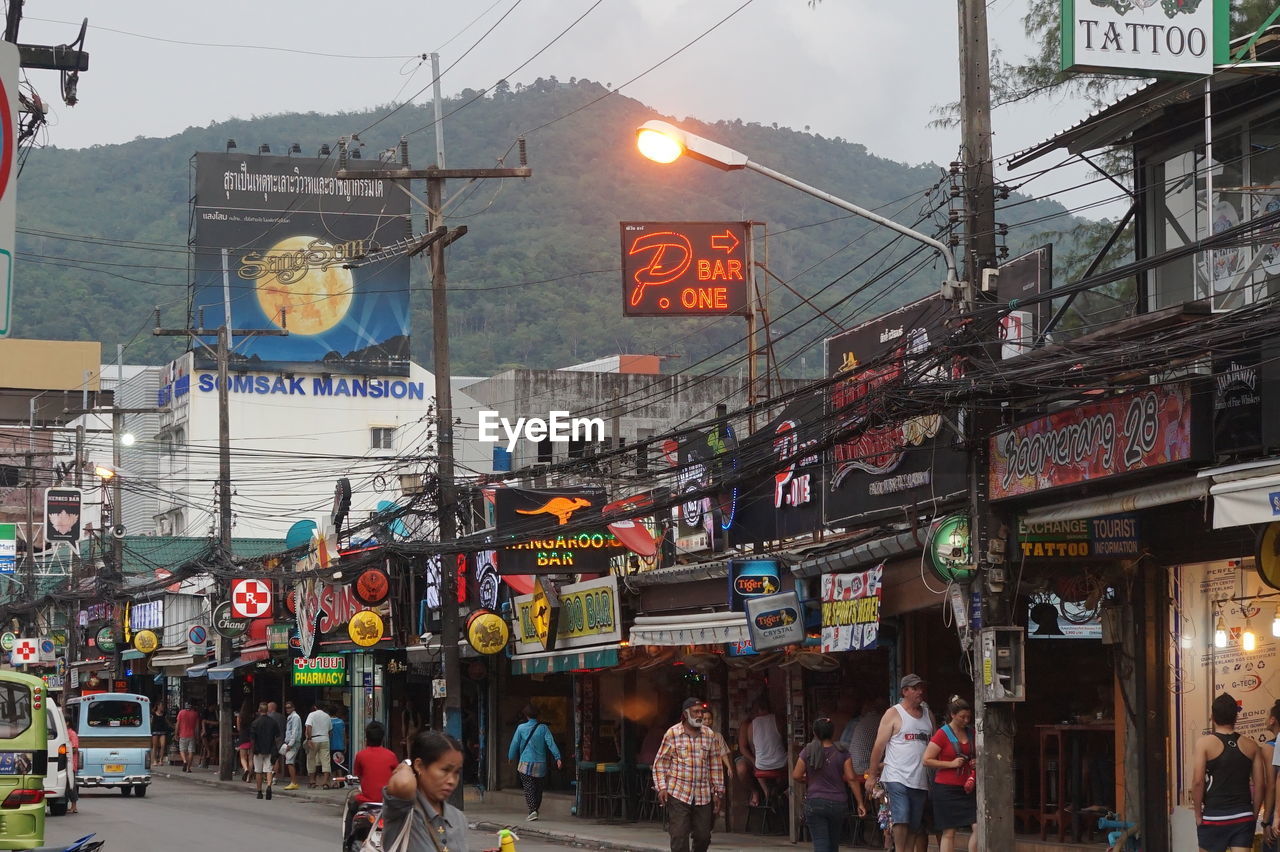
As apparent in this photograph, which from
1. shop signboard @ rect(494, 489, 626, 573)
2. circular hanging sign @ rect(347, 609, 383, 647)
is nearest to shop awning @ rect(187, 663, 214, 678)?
circular hanging sign @ rect(347, 609, 383, 647)

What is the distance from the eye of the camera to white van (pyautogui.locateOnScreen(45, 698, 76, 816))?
28250 mm

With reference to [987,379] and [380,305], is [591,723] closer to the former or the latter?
[987,379]

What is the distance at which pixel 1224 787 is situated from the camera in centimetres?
1380

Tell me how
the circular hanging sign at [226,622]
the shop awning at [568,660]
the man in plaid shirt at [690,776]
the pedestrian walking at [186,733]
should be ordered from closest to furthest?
1. the man in plaid shirt at [690,776]
2. the shop awning at [568,660]
3. the circular hanging sign at [226,622]
4. the pedestrian walking at [186,733]

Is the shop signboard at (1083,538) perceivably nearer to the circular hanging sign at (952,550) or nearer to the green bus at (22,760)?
the circular hanging sign at (952,550)

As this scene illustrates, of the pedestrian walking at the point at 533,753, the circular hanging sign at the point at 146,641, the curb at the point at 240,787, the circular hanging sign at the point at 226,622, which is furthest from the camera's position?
the circular hanging sign at the point at 146,641

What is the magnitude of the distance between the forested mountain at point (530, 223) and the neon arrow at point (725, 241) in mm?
39098

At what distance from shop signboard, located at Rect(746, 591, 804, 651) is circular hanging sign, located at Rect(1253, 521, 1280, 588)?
797 centimetres

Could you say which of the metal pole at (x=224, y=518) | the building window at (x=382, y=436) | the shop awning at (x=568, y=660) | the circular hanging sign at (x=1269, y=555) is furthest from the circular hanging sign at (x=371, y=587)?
the building window at (x=382, y=436)

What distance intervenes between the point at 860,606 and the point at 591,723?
36.6 feet

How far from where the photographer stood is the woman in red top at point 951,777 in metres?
16.1

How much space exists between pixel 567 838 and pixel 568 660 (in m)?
4.20

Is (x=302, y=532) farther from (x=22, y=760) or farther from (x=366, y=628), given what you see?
(x=22, y=760)

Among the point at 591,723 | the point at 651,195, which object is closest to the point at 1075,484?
the point at 591,723
